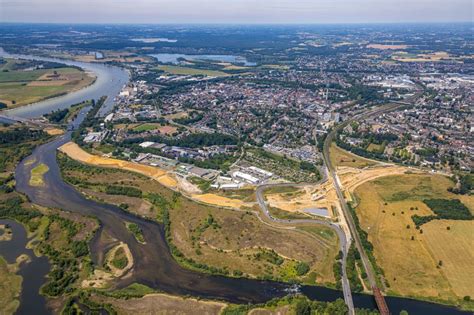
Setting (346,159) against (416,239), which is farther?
(346,159)

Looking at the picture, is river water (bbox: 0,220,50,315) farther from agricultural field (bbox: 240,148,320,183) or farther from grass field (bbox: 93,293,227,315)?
agricultural field (bbox: 240,148,320,183)

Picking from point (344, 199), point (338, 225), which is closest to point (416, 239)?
point (338, 225)

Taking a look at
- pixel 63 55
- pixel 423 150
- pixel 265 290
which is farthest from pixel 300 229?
pixel 63 55

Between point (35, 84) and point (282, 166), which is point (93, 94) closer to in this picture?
point (35, 84)

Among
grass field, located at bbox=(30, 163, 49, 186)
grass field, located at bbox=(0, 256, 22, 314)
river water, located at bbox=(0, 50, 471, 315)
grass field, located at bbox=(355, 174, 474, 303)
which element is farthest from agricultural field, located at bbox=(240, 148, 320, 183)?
grass field, located at bbox=(0, 256, 22, 314)

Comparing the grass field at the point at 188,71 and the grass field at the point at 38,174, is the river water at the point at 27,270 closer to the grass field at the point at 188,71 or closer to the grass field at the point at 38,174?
the grass field at the point at 38,174
